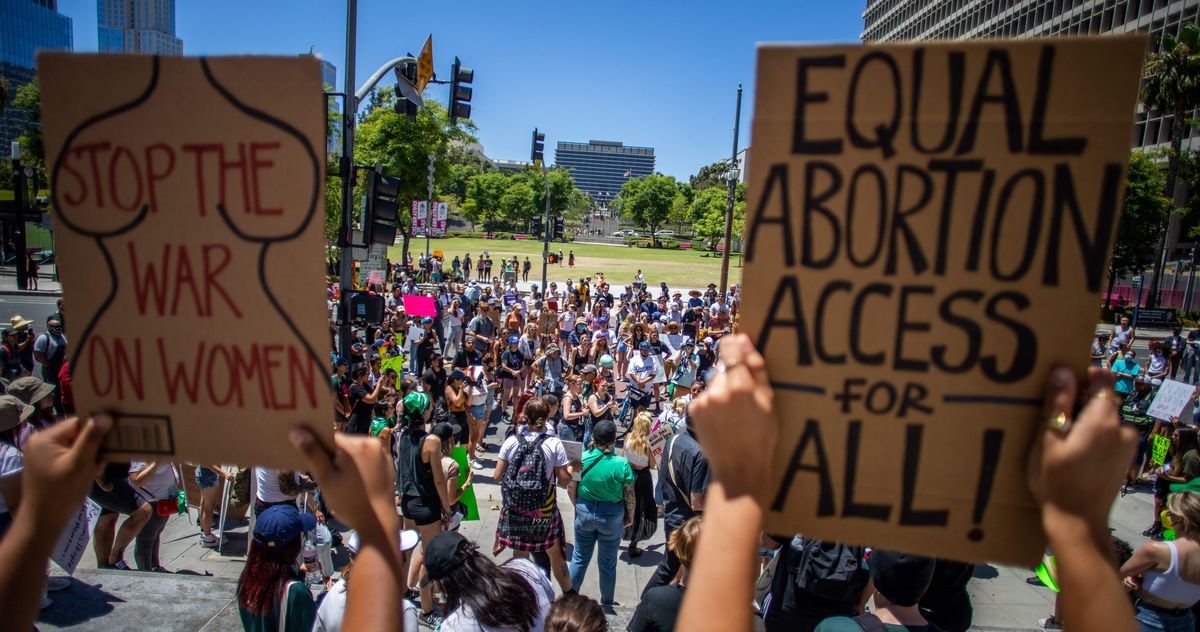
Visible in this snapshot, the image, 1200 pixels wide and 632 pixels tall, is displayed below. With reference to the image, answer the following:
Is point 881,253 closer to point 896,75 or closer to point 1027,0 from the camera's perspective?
point 896,75

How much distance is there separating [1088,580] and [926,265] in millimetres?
654

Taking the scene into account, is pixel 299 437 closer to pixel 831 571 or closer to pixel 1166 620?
pixel 831 571

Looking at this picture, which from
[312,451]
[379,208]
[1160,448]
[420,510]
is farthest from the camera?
[379,208]

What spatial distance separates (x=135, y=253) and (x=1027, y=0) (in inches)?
2720

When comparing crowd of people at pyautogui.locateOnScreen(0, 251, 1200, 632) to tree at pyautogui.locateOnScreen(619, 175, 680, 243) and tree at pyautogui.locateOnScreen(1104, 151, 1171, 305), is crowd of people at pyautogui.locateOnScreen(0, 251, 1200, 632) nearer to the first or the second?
tree at pyautogui.locateOnScreen(1104, 151, 1171, 305)

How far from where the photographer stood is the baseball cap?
3139 mm

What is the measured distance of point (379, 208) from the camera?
28.7ft

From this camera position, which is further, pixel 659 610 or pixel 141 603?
pixel 141 603

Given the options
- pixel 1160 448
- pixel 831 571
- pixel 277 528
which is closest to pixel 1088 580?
pixel 831 571

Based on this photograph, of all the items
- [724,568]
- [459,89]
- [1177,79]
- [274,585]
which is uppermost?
[1177,79]

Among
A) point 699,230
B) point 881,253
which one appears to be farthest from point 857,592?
point 699,230

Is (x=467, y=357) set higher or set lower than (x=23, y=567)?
lower

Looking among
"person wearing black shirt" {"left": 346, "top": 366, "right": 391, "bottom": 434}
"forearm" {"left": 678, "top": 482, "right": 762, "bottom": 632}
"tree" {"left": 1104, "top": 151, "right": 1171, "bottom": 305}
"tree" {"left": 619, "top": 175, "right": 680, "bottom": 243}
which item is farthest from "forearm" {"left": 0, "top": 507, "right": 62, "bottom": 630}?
"tree" {"left": 619, "top": 175, "right": 680, "bottom": 243}

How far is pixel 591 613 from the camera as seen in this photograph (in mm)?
2934
